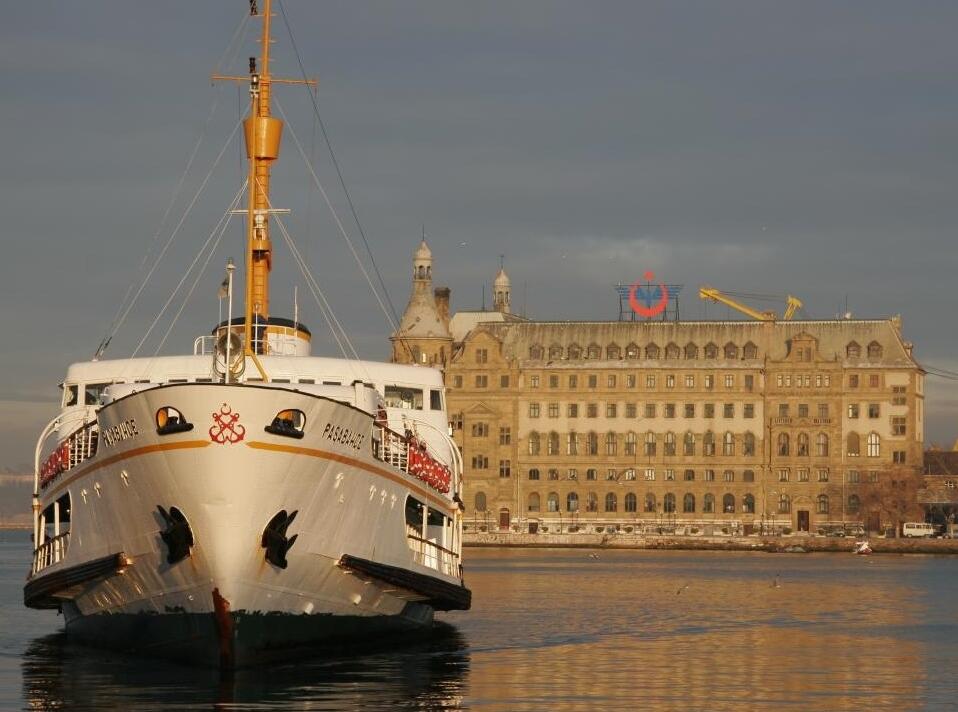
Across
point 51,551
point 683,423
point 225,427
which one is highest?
point 683,423

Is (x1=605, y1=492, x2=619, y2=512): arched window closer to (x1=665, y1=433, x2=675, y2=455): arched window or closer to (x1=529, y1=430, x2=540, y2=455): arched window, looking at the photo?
(x1=665, y1=433, x2=675, y2=455): arched window

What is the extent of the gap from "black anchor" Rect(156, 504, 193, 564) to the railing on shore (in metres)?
7.24

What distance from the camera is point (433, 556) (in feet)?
155

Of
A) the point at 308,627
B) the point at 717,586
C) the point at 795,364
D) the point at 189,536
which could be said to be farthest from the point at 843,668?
the point at 795,364

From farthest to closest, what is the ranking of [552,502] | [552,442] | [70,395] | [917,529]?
[552,442] < [552,502] < [917,529] < [70,395]

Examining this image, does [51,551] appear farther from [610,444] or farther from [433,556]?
[610,444]

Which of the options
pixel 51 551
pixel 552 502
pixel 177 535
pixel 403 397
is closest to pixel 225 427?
pixel 177 535

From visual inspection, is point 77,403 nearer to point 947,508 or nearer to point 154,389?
point 154,389

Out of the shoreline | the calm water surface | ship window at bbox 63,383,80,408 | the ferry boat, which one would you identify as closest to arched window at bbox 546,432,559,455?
the shoreline

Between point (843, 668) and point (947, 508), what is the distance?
152 metres

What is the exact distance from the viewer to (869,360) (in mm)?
186750

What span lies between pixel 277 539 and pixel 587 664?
378 inches

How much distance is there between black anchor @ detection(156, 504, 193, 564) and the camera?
38094mm

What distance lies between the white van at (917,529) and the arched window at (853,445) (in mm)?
10106
